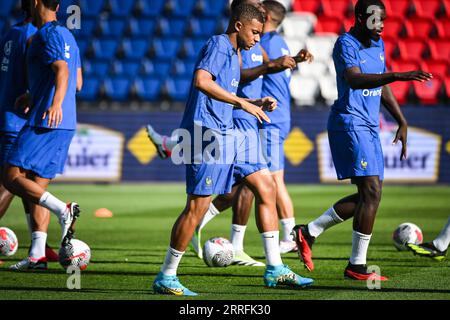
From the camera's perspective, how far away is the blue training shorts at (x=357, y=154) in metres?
7.62

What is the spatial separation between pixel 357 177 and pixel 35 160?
113 inches

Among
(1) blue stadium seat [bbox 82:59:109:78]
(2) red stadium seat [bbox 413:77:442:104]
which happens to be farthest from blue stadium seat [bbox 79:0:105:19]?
(2) red stadium seat [bbox 413:77:442:104]

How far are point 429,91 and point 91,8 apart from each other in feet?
29.3

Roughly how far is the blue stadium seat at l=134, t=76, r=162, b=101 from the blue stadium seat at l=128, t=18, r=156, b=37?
4.92ft

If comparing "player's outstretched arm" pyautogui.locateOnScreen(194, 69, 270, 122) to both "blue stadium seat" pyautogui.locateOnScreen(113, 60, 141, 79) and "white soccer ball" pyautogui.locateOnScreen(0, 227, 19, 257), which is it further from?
"blue stadium seat" pyautogui.locateOnScreen(113, 60, 141, 79)

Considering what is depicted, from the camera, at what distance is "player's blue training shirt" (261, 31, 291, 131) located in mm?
9898

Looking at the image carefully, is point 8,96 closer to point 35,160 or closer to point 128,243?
point 35,160

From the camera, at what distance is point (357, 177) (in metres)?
7.70

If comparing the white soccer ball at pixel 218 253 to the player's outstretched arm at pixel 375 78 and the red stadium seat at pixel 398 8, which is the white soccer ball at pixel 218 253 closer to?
the player's outstretched arm at pixel 375 78

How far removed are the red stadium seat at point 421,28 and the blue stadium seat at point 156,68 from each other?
6152 mm

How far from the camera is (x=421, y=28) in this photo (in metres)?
21.8

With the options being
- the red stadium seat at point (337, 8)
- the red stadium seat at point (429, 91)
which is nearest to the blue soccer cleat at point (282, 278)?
the red stadium seat at point (429, 91)

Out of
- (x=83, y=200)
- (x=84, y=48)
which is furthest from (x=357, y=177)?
(x=84, y=48)

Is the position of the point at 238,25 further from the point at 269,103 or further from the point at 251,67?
the point at 251,67
